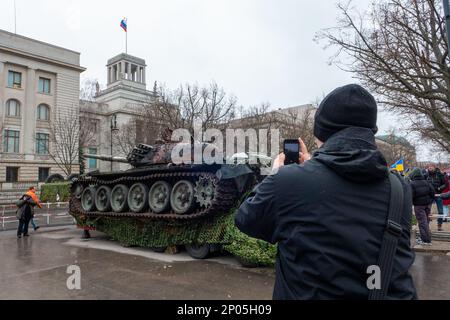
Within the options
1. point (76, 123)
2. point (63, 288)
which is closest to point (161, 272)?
point (63, 288)

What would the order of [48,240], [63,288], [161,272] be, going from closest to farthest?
[63,288] → [161,272] → [48,240]

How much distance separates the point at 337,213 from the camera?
1.58 metres

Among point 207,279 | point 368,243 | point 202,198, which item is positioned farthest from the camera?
point 202,198

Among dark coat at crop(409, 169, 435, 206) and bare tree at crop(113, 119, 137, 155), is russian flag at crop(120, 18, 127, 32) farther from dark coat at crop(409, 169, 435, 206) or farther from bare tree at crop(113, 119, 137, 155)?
dark coat at crop(409, 169, 435, 206)

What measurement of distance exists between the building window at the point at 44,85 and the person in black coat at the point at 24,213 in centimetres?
3289

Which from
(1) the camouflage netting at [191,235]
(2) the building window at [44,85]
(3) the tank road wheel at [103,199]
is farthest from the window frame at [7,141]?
(3) the tank road wheel at [103,199]

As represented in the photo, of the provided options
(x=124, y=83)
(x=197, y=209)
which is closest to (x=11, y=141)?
(x=124, y=83)

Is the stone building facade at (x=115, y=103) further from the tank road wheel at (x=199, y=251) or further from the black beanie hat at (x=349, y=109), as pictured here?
the black beanie hat at (x=349, y=109)

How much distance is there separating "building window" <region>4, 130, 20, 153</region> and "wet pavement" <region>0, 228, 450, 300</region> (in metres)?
32.3

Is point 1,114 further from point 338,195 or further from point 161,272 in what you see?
point 338,195

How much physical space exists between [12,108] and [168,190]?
1466 inches

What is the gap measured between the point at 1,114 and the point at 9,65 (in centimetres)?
580

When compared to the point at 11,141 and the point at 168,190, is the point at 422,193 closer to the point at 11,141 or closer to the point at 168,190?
the point at 168,190

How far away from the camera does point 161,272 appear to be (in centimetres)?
711
